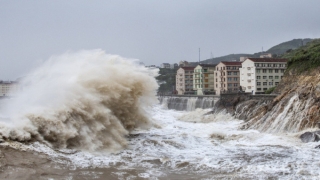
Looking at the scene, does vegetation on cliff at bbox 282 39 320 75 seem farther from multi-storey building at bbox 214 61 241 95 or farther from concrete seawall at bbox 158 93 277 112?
multi-storey building at bbox 214 61 241 95

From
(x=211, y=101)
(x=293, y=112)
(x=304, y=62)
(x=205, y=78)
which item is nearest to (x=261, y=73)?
(x=211, y=101)

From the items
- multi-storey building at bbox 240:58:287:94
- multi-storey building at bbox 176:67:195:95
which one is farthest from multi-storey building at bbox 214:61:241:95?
multi-storey building at bbox 176:67:195:95

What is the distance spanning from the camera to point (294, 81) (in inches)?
1431

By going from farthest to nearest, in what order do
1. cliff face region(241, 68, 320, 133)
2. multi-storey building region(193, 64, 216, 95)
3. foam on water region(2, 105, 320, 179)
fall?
multi-storey building region(193, 64, 216, 95) < cliff face region(241, 68, 320, 133) < foam on water region(2, 105, 320, 179)

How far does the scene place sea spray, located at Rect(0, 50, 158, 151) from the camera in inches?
563

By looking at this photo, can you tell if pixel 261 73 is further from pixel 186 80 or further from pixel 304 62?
pixel 186 80

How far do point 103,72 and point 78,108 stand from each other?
11.7 feet

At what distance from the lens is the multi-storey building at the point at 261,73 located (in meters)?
57.2

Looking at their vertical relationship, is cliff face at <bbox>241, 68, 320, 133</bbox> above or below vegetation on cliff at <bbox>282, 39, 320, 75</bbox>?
below

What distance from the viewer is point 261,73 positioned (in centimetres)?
5741

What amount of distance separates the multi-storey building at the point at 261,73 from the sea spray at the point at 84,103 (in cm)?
3882

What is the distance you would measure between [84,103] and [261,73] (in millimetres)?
45533

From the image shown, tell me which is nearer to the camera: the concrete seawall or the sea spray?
the sea spray

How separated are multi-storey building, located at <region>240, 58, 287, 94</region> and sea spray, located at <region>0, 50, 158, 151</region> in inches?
1528
